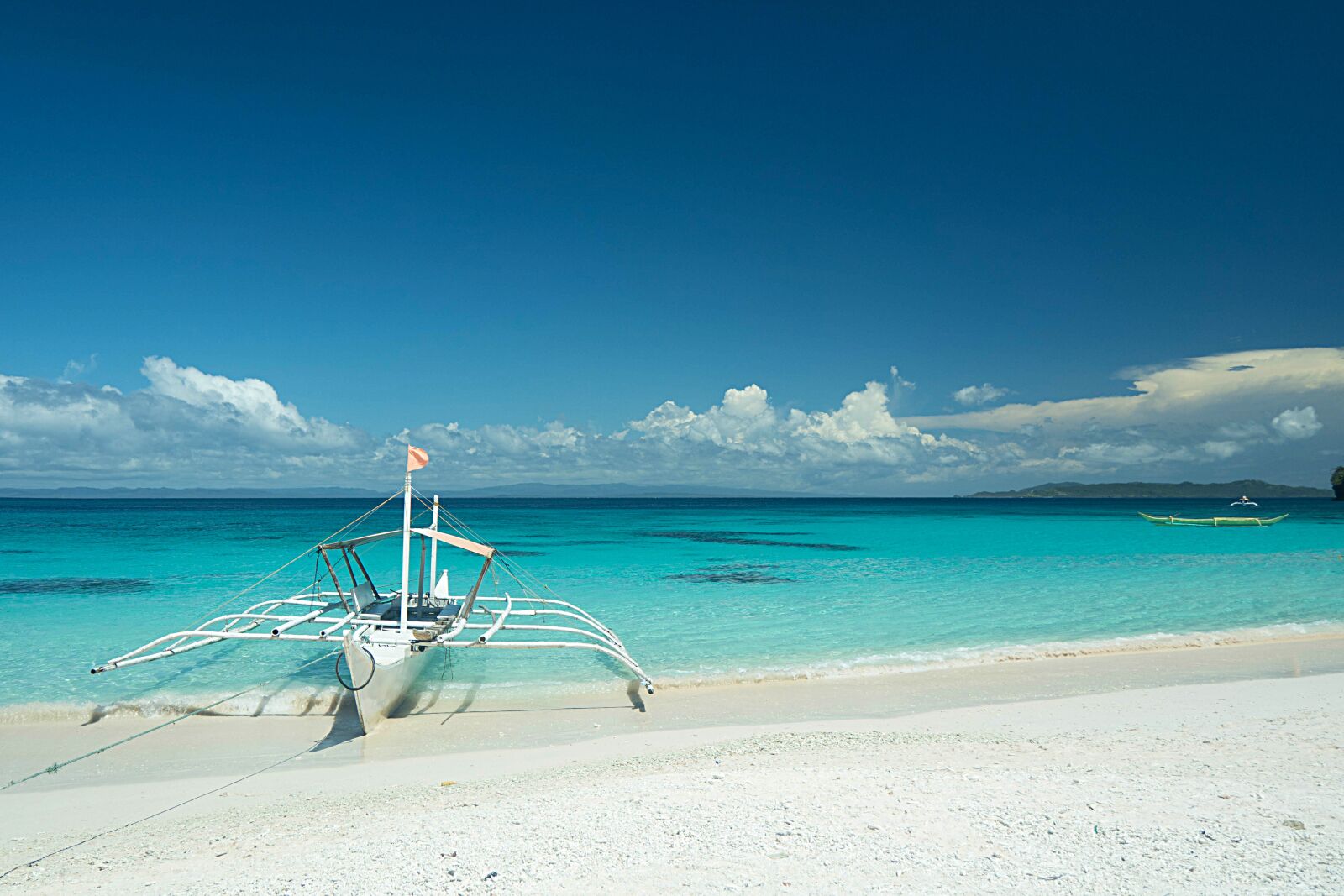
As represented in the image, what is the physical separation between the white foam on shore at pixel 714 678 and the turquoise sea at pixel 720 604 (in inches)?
1.7

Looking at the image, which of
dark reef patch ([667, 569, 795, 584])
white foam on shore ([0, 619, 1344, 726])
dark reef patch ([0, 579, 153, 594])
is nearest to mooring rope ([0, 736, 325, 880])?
white foam on shore ([0, 619, 1344, 726])

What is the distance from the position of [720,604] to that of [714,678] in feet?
21.2

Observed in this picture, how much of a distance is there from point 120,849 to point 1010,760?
20.9ft

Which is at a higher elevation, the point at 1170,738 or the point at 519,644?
the point at 519,644

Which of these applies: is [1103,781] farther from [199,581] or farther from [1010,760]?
[199,581]

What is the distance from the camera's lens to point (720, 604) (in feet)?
54.3

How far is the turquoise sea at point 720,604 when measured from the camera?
10109mm

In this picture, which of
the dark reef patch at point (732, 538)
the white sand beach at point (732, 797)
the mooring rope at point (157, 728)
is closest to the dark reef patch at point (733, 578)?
the dark reef patch at point (732, 538)

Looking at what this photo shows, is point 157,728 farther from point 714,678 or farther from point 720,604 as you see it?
point 720,604

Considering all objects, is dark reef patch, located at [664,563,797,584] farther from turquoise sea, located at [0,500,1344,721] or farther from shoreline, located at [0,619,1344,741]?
shoreline, located at [0,619,1344,741]

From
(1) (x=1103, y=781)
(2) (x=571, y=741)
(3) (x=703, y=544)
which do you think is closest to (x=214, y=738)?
(2) (x=571, y=741)

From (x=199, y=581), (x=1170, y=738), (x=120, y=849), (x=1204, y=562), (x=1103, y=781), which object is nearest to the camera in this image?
(x=120, y=849)

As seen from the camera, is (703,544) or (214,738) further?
(703,544)

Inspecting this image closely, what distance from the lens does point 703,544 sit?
34844 mm
